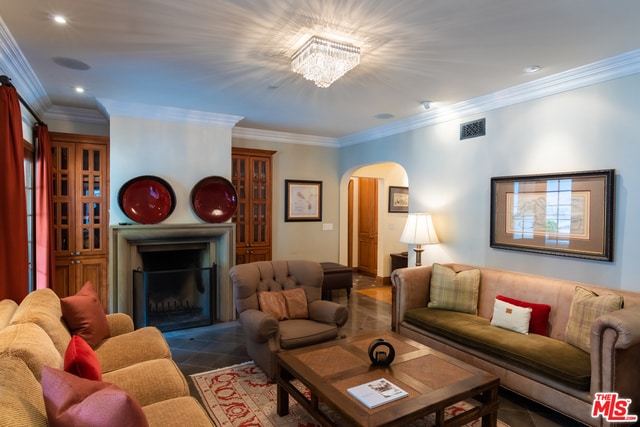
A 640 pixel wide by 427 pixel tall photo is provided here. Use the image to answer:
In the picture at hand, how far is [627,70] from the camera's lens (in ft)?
9.28

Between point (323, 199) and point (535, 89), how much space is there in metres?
3.61

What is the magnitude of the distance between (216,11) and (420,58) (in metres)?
1.63

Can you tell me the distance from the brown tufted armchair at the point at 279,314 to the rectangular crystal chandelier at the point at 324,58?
6.45 feet

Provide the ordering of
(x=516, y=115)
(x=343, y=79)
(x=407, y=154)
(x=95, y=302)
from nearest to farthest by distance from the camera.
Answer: (x=95, y=302) → (x=343, y=79) → (x=516, y=115) → (x=407, y=154)

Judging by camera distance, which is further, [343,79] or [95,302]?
[343,79]

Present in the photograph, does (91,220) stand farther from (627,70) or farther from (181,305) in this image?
(627,70)

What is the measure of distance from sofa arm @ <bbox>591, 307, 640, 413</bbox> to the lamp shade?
2.08 meters

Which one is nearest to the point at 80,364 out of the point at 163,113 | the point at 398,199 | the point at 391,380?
the point at 391,380

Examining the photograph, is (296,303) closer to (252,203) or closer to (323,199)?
(252,203)

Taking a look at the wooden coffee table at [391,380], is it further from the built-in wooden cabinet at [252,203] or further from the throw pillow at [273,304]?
the built-in wooden cabinet at [252,203]

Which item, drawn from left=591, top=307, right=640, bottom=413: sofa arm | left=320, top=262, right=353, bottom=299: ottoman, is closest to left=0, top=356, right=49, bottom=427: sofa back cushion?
left=591, top=307, right=640, bottom=413: sofa arm

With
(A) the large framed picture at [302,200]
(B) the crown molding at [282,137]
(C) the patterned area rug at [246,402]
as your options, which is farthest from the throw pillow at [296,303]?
(B) the crown molding at [282,137]

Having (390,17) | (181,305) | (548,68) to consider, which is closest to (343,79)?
(390,17)

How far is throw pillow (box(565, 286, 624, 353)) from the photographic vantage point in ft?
8.36
